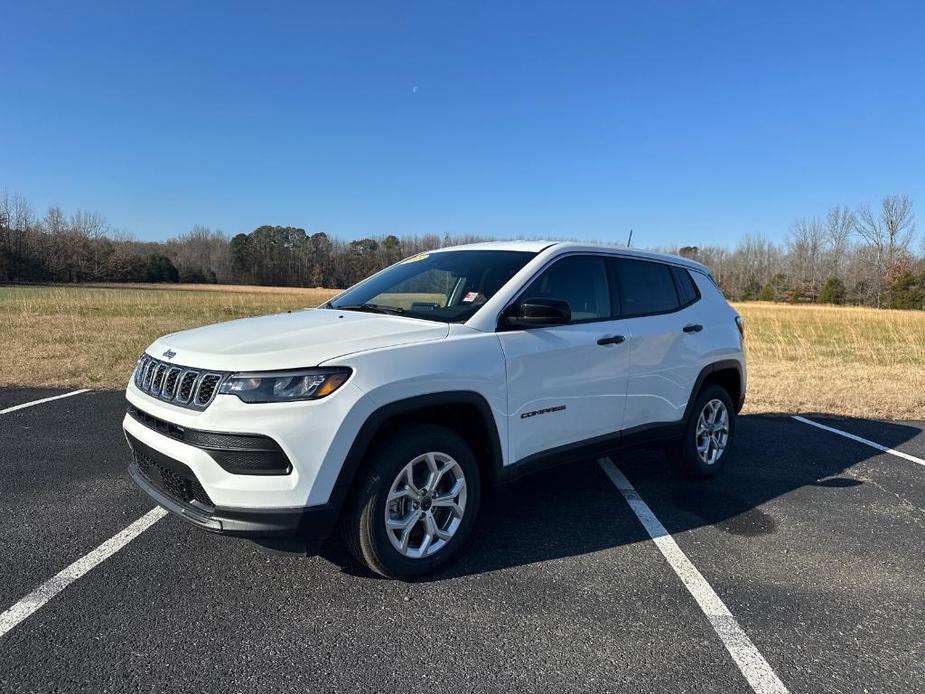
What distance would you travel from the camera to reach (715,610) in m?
2.94

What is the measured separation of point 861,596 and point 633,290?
7.60ft

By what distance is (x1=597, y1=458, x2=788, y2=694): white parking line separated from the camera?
2.44m

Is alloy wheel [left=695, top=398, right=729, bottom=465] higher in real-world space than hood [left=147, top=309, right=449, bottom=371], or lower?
lower

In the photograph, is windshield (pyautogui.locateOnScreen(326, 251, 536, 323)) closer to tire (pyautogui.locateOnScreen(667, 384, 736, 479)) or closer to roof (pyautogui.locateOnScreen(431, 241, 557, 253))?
roof (pyautogui.locateOnScreen(431, 241, 557, 253))

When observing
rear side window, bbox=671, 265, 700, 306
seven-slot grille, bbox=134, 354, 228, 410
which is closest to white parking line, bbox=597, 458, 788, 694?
rear side window, bbox=671, 265, 700, 306

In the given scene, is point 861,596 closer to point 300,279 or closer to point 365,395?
point 365,395

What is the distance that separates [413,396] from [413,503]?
611 millimetres

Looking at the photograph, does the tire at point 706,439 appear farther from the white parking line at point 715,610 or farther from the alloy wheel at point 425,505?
the alloy wheel at point 425,505

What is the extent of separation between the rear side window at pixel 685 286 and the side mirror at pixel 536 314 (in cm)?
182

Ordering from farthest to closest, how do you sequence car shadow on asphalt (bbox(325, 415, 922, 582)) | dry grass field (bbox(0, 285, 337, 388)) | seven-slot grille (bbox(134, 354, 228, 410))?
dry grass field (bbox(0, 285, 337, 388)), car shadow on asphalt (bbox(325, 415, 922, 582)), seven-slot grille (bbox(134, 354, 228, 410))

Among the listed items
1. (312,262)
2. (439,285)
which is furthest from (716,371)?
(312,262)

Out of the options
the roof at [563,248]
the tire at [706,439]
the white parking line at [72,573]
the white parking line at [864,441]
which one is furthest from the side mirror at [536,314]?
the white parking line at [864,441]

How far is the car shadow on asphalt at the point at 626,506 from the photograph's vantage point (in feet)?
11.7

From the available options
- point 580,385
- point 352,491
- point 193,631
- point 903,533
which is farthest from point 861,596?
point 193,631
